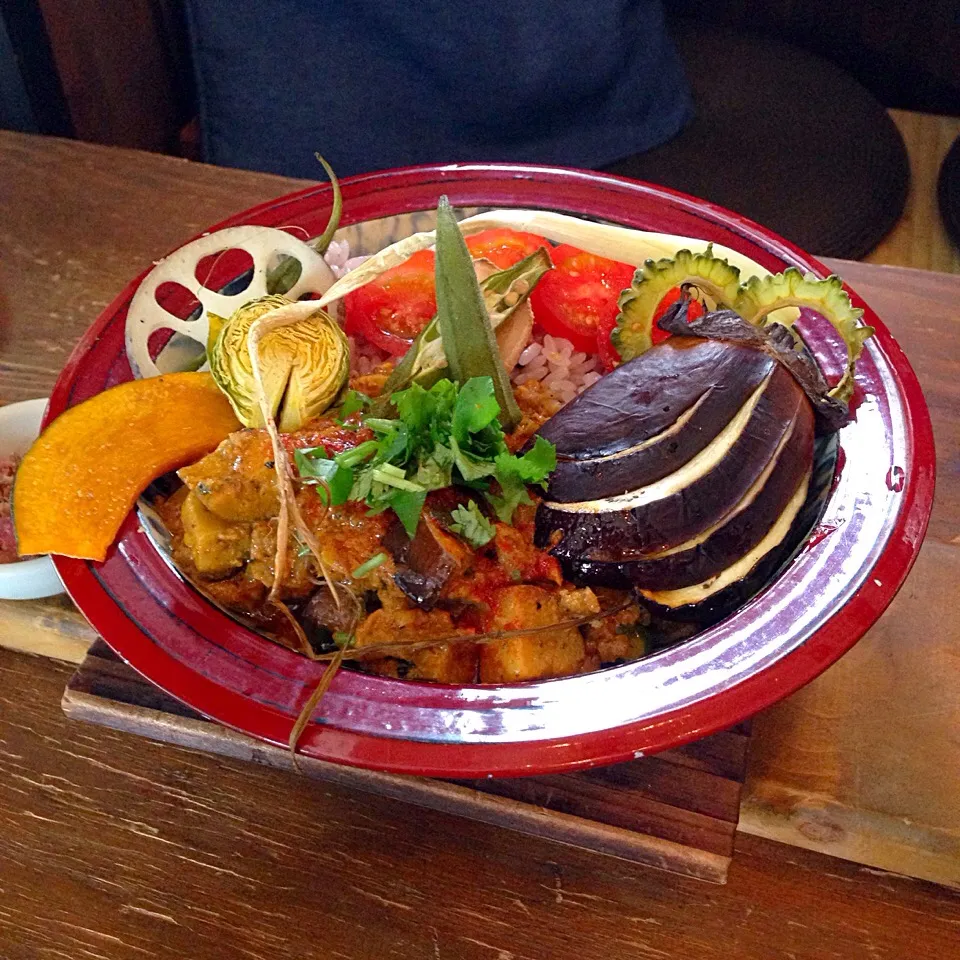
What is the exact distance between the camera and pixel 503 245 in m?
1.64

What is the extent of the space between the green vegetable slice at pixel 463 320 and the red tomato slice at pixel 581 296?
250mm

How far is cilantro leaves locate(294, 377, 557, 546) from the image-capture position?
1158 millimetres

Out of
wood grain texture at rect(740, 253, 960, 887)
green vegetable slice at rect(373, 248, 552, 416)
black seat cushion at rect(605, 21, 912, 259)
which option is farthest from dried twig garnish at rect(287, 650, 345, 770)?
black seat cushion at rect(605, 21, 912, 259)

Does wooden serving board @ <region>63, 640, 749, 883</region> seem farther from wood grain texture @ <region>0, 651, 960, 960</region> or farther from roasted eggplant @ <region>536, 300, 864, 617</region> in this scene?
roasted eggplant @ <region>536, 300, 864, 617</region>


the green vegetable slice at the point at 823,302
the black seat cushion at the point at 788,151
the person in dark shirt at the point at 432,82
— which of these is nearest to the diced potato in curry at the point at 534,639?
the green vegetable slice at the point at 823,302

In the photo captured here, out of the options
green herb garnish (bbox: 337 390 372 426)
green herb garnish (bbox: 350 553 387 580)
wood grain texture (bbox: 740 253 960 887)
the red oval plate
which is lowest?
wood grain texture (bbox: 740 253 960 887)

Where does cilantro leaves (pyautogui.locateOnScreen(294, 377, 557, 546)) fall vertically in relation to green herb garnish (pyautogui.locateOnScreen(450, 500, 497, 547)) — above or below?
above

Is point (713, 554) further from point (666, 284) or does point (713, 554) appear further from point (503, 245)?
point (503, 245)

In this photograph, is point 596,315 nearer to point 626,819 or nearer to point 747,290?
point 747,290

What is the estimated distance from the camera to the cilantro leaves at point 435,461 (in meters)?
1.16

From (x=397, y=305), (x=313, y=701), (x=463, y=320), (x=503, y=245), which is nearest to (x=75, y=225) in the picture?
(x=397, y=305)

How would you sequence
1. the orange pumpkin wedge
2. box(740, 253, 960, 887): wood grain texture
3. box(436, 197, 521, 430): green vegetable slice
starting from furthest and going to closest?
box(436, 197, 521, 430): green vegetable slice, the orange pumpkin wedge, box(740, 253, 960, 887): wood grain texture

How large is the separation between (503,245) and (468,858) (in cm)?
106

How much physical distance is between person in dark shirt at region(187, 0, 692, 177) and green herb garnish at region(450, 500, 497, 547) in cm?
185
